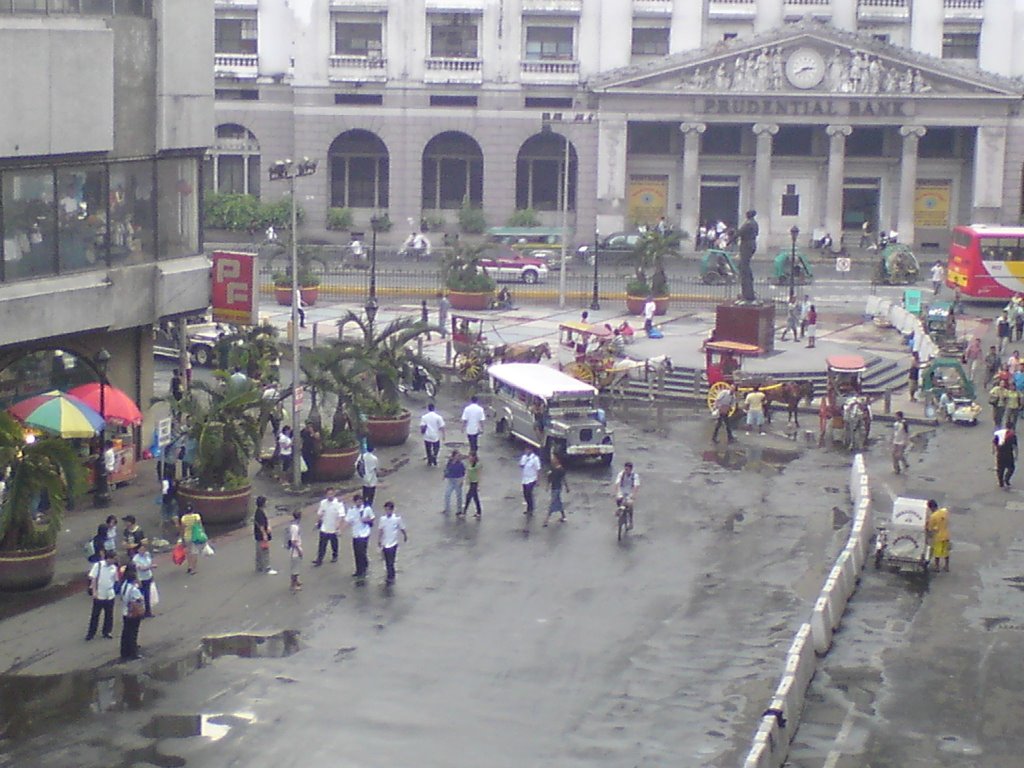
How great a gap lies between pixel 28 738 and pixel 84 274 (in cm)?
1486

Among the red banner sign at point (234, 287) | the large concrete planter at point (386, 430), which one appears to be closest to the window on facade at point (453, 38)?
the large concrete planter at point (386, 430)

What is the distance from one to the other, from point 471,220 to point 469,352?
36.6 metres

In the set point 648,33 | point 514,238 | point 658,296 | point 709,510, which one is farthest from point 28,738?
point 648,33

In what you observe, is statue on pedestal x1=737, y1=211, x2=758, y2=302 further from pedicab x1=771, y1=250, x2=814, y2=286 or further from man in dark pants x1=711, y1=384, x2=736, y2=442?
pedicab x1=771, y1=250, x2=814, y2=286

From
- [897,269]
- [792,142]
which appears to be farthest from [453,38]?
[897,269]

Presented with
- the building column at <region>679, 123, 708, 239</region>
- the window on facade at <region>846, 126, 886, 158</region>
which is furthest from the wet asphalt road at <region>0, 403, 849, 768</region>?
the window on facade at <region>846, 126, 886, 158</region>

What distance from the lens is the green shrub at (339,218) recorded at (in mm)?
89312

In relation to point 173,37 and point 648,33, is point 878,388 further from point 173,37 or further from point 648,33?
point 648,33

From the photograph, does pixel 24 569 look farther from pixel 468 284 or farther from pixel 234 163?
pixel 234 163

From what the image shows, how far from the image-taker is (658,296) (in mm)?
66062

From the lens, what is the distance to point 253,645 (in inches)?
1045

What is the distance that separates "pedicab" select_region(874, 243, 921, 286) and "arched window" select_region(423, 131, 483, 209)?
24.2 metres

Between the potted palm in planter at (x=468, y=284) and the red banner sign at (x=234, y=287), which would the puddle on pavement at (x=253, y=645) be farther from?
the potted palm in planter at (x=468, y=284)

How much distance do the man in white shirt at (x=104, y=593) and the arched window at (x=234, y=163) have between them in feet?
216
